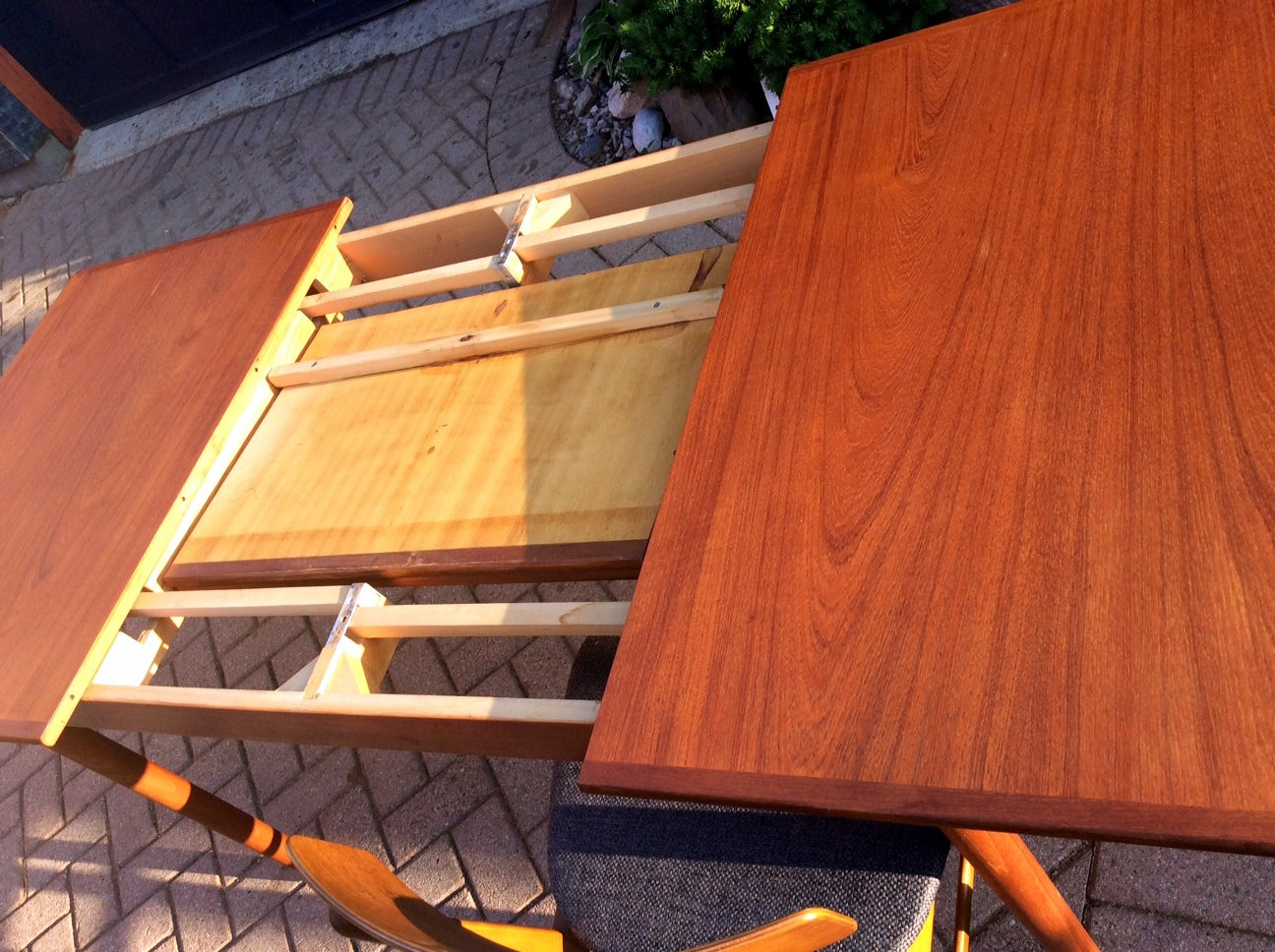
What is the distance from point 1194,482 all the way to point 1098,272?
0.33m

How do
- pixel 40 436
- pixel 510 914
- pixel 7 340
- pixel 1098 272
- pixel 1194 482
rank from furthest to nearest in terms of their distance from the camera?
pixel 7 340, pixel 510 914, pixel 40 436, pixel 1098 272, pixel 1194 482

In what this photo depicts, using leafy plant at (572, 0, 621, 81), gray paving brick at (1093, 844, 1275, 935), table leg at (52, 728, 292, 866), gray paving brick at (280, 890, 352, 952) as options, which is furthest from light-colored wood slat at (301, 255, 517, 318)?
leafy plant at (572, 0, 621, 81)

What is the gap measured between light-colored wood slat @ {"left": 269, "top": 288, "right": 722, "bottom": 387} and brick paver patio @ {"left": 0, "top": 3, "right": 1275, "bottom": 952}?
3.60 ft

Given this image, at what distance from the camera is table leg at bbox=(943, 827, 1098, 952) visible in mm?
1223

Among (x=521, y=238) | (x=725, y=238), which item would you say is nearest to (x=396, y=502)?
(x=521, y=238)

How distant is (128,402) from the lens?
193cm

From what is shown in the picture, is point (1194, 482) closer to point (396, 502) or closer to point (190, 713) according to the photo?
point (396, 502)

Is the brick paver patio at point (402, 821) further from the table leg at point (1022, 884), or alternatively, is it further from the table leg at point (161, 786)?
the table leg at point (1022, 884)

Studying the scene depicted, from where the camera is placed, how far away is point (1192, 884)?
5.99ft

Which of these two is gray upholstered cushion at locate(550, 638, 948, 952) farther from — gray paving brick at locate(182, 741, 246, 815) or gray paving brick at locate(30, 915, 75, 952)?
gray paving brick at locate(30, 915, 75, 952)

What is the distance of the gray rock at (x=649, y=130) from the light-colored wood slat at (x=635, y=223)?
2.02 meters

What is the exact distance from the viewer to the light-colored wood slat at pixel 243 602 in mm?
1497

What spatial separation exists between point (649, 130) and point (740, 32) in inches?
31.8

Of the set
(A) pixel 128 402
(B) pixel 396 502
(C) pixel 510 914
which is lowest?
(C) pixel 510 914
